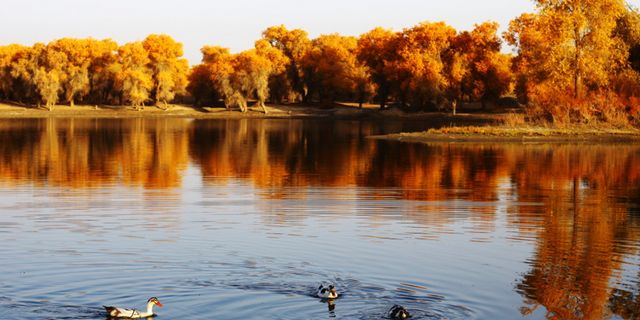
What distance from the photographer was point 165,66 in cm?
13588

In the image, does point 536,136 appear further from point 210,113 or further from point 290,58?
point 290,58

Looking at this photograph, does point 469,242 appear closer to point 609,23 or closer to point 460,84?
point 609,23

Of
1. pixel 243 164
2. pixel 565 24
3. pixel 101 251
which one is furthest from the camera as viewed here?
pixel 565 24

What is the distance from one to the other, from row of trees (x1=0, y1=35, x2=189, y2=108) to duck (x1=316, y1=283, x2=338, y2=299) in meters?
114

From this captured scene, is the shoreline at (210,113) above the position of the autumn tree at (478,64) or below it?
below

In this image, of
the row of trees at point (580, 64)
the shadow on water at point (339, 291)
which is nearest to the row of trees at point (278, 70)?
the row of trees at point (580, 64)

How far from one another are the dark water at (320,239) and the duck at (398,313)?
0.43 m

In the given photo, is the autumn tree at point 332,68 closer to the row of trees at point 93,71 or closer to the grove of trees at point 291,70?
the grove of trees at point 291,70

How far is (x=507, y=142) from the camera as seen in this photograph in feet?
218

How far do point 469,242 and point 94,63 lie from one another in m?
122

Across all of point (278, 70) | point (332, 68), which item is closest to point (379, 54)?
point (332, 68)

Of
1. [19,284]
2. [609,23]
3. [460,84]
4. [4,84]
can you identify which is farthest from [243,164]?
[4,84]

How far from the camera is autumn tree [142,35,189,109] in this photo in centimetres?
13425

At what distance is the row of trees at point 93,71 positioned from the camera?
12950 cm
